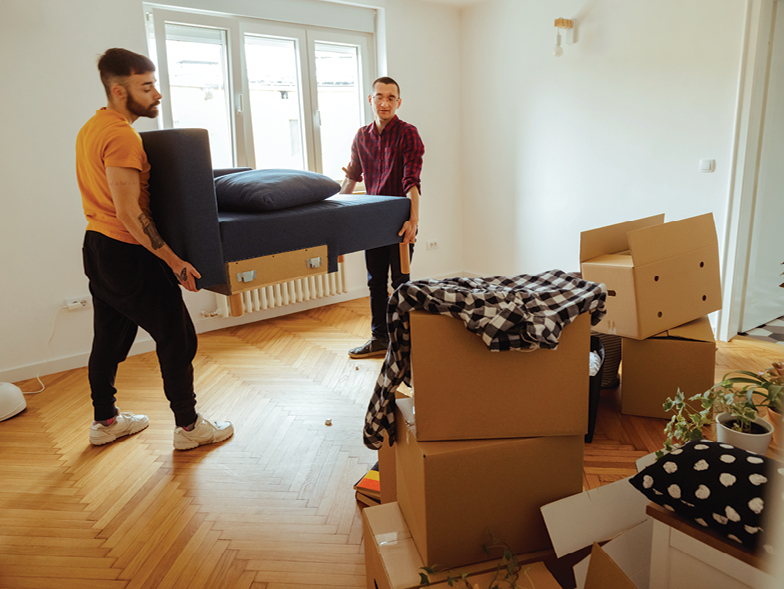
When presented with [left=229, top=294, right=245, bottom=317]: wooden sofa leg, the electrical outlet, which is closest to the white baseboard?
the electrical outlet

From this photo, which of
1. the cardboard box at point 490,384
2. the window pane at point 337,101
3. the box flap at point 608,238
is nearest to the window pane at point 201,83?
the window pane at point 337,101

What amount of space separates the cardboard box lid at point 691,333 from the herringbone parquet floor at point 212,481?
0.36 metres

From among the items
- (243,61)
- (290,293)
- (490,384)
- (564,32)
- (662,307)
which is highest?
(564,32)

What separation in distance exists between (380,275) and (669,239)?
153 centimetres

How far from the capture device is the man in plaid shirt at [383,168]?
9.81 feet

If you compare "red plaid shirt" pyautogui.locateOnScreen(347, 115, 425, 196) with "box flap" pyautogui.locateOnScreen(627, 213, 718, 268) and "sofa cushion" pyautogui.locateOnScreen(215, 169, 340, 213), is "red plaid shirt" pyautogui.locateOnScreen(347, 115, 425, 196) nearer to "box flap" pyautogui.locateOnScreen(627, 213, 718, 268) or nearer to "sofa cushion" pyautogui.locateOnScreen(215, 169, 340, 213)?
"sofa cushion" pyautogui.locateOnScreen(215, 169, 340, 213)

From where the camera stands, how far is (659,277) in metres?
2.18

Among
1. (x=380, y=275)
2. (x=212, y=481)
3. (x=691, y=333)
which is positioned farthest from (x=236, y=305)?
(x=691, y=333)

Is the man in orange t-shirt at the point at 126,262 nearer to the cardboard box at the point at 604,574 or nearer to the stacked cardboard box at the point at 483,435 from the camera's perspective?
the stacked cardboard box at the point at 483,435

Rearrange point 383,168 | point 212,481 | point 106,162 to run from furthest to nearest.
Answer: point 383,168
point 212,481
point 106,162

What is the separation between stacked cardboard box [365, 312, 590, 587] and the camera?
3.91 ft

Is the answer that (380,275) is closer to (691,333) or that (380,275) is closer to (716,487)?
(691,333)

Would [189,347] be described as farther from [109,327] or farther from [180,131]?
[180,131]

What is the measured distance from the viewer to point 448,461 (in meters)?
1.19
